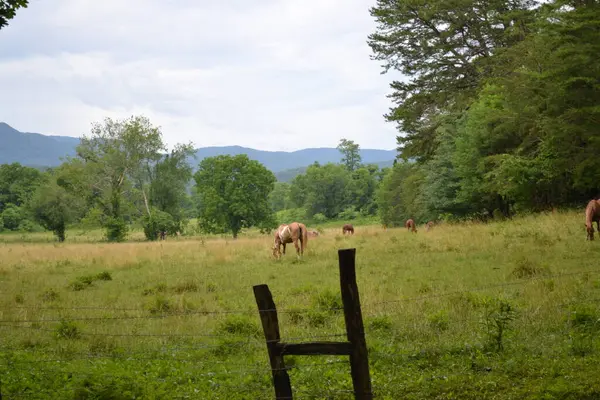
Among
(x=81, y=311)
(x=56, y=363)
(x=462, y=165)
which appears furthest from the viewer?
(x=462, y=165)

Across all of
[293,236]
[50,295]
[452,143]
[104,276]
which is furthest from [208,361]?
[452,143]

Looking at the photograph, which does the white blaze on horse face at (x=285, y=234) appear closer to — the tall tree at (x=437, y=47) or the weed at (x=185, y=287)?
the weed at (x=185, y=287)

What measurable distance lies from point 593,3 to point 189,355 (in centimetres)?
2279

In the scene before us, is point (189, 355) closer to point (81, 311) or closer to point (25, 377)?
point (25, 377)

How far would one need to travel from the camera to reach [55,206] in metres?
55.3

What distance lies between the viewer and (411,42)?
1494 inches

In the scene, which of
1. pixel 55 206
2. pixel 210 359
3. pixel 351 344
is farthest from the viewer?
pixel 55 206

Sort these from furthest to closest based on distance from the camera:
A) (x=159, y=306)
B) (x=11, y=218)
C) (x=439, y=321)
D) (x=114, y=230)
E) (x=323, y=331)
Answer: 1. (x=11, y=218)
2. (x=114, y=230)
3. (x=159, y=306)
4. (x=323, y=331)
5. (x=439, y=321)

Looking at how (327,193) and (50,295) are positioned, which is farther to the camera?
(327,193)

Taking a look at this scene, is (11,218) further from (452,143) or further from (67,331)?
(67,331)

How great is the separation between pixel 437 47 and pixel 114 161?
107 feet

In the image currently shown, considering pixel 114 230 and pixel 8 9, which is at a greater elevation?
pixel 8 9

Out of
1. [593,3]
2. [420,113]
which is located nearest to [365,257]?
[593,3]

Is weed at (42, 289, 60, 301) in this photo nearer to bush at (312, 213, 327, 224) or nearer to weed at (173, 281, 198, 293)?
weed at (173, 281, 198, 293)
